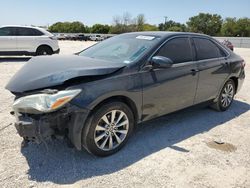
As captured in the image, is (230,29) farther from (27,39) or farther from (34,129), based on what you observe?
(34,129)

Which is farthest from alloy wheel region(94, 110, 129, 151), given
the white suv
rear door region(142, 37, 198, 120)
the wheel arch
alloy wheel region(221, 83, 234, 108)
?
the white suv

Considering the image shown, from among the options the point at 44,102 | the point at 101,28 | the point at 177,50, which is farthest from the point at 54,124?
the point at 101,28

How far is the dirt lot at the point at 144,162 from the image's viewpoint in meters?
3.00

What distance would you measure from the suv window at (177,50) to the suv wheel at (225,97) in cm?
140

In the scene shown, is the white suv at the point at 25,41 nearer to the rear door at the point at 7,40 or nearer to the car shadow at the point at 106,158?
the rear door at the point at 7,40

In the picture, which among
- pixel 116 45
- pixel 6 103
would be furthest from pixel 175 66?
pixel 6 103

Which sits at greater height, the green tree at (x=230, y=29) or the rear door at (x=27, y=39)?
the green tree at (x=230, y=29)

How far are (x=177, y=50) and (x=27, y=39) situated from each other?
9.49m

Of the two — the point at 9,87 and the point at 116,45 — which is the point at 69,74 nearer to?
the point at 9,87

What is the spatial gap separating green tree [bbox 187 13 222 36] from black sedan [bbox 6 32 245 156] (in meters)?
87.1

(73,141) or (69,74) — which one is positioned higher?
(69,74)

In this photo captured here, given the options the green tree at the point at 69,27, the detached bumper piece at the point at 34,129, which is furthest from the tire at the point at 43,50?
the green tree at the point at 69,27

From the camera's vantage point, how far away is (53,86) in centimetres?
309

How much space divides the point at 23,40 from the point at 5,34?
79 cm
